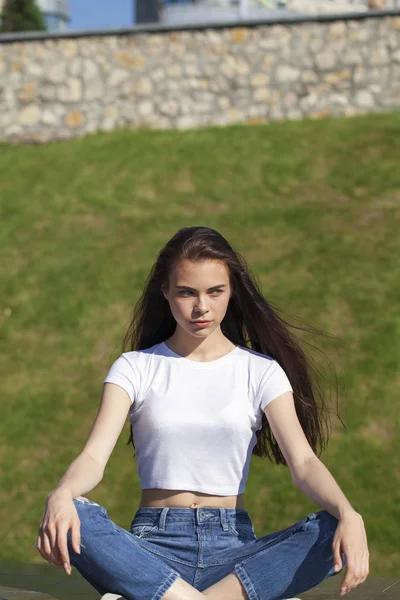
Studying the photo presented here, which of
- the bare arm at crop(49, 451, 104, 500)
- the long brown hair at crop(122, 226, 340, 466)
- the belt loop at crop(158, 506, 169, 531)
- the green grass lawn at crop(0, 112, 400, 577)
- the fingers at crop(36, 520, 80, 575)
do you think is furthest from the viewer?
the green grass lawn at crop(0, 112, 400, 577)

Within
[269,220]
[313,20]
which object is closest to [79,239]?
[269,220]

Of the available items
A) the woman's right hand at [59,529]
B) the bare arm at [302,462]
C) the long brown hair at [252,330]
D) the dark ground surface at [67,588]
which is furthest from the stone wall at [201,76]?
the woman's right hand at [59,529]

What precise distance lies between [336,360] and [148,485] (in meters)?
4.18

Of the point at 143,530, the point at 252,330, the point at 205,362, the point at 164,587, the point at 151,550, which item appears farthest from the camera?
the point at 252,330

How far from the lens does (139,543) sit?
3.01 metres

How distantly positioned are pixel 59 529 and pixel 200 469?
0.59 metres

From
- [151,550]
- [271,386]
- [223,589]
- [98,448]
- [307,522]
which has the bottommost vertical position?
[223,589]

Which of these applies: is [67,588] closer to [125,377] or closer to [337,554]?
[125,377]

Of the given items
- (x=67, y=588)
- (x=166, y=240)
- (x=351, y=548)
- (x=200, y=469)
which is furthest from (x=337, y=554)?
(x=166, y=240)

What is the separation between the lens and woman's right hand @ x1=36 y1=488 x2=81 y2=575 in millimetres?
2729

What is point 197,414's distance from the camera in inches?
124

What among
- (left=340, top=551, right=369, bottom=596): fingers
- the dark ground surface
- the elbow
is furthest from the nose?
the dark ground surface

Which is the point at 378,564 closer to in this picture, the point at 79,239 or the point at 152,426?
the point at 152,426

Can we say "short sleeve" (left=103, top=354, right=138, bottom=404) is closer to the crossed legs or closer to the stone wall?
the crossed legs
